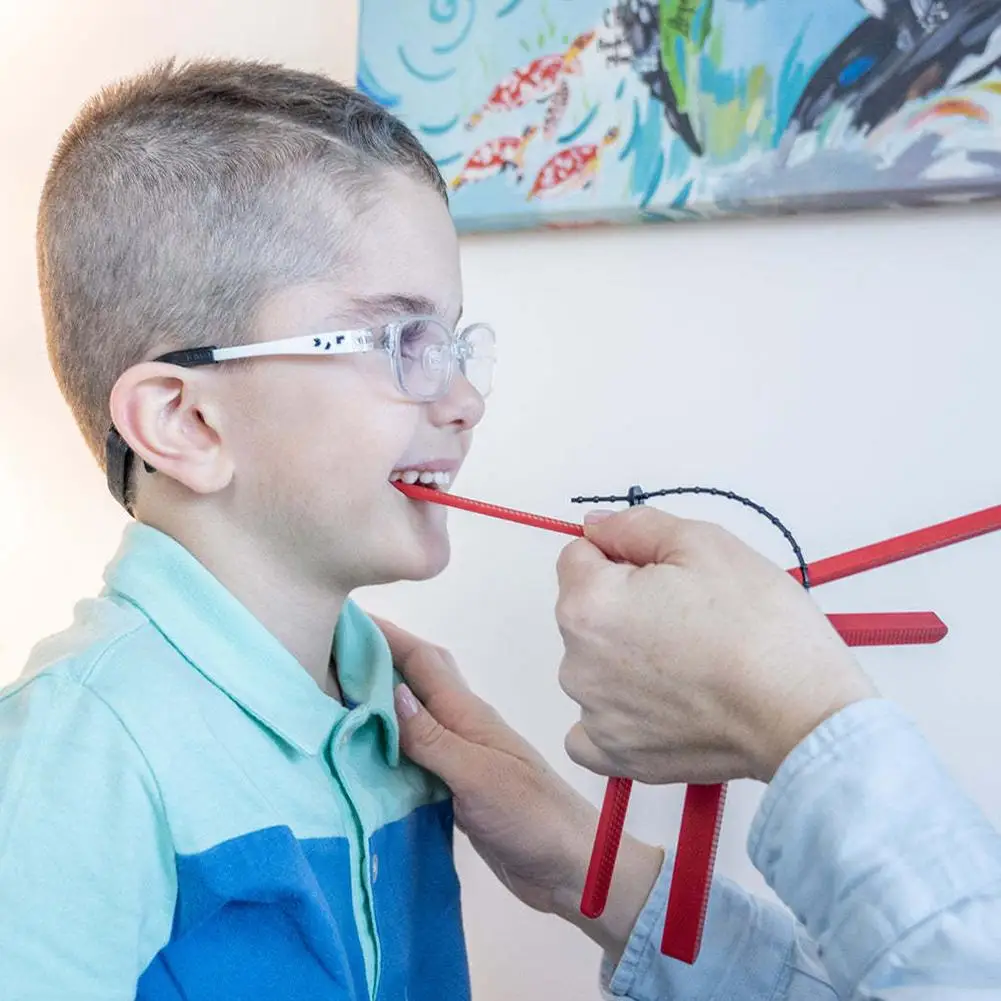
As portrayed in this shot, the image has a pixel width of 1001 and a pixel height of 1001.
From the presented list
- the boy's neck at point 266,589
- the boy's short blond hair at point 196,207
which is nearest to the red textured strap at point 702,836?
the boy's neck at point 266,589

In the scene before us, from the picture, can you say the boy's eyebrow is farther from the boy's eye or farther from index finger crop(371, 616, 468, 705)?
index finger crop(371, 616, 468, 705)

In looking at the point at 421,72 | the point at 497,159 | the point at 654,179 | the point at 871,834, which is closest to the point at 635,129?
the point at 654,179

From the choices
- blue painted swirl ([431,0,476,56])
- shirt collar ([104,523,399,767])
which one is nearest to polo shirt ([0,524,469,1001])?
shirt collar ([104,523,399,767])

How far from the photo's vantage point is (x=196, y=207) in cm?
75

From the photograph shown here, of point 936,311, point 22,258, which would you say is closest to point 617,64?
point 936,311

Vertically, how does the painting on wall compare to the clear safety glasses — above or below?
above

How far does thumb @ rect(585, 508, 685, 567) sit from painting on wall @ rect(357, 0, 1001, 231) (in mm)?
458

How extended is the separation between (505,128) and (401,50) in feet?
0.53

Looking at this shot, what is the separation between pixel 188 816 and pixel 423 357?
13.8 inches

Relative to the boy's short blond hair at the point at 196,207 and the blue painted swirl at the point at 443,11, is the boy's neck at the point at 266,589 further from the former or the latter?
the blue painted swirl at the point at 443,11

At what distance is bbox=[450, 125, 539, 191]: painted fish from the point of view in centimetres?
111

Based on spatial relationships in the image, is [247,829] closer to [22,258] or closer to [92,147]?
[92,147]

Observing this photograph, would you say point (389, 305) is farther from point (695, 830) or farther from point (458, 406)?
point (695, 830)

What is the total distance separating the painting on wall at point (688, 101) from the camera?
0.90 metres
